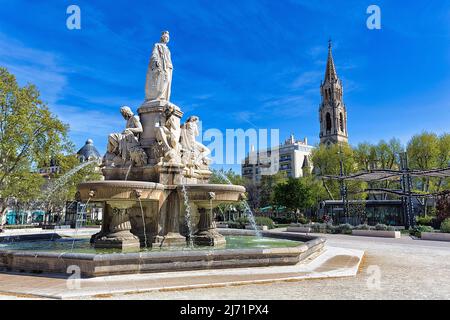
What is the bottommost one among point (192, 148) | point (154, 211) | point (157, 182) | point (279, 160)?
point (154, 211)

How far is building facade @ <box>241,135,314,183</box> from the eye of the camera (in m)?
107

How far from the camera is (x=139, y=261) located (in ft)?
25.6

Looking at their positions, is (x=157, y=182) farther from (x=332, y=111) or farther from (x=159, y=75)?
(x=332, y=111)

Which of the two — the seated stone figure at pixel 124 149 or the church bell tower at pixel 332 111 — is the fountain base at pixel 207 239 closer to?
the seated stone figure at pixel 124 149

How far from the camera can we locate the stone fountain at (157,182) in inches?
420

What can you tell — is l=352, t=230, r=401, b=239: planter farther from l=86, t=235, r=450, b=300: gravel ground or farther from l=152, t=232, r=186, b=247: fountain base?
l=152, t=232, r=186, b=247: fountain base

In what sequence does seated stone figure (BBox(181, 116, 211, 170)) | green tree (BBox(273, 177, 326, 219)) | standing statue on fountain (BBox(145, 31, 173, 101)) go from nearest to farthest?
seated stone figure (BBox(181, 116, 211, 170))
standing statue on fountain (BBox(145, 31, 173, 101))
green tree (BBox(273, 177, 326, 219))

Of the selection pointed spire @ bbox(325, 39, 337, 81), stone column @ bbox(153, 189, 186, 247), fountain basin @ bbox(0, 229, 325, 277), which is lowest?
fountain basin @ bbox(0, 229, 325, 277)

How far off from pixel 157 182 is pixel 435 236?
20413 millimetres

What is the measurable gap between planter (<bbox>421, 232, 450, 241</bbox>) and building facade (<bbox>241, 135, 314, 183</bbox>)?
7974 cm

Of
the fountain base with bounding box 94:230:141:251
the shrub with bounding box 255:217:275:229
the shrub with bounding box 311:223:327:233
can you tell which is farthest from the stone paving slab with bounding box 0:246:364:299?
the shrub with bounding box 255:217:275:229

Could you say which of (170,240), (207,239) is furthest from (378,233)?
(170,240)

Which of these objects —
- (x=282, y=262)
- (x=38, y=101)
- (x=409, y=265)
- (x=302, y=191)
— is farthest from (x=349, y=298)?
(x=302, y=191)

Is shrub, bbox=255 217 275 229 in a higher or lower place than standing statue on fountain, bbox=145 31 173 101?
lower
